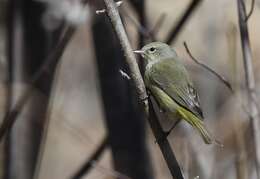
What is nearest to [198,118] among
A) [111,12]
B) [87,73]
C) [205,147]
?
[205,147]

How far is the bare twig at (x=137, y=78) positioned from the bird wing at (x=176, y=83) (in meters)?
0.94

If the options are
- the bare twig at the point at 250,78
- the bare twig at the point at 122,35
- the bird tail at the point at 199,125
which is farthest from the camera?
the bird tail at the point at 199,125

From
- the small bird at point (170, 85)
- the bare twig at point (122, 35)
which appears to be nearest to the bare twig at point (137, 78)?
the bare twig at point (122, 35)

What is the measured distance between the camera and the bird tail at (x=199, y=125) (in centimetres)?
376

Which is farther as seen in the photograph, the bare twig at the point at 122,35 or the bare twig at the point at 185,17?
the bare twig at the point at 185,17

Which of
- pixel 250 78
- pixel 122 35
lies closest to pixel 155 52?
pixel 250 78

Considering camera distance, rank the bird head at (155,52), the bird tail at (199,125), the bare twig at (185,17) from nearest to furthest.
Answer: the bird tail at (199,125), the bare twig at (185,17), the bird head at (155,52)

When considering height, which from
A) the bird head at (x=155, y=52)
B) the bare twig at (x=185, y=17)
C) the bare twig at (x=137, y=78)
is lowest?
the bird head at (x=155, y=52)

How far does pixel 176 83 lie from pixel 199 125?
516mm

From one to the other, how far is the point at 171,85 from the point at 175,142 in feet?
11.0

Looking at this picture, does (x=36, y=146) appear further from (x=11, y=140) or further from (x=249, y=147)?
(x=249, y=147)

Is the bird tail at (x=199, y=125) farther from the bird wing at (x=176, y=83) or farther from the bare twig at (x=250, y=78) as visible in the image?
the bare twig at (x=250, y=78)

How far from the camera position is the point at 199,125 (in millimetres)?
3924

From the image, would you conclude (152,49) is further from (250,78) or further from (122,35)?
(122,35)
